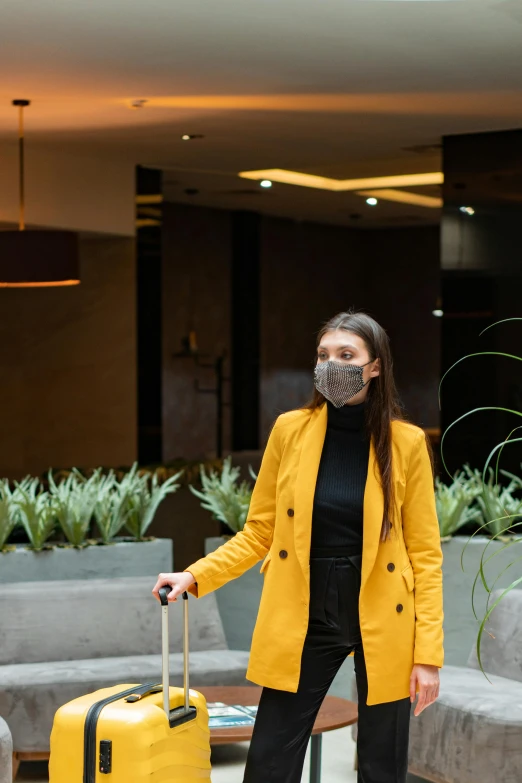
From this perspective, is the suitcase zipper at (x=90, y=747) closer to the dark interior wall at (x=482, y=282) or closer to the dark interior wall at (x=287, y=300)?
the dark interior wall at (x=482, y=282)

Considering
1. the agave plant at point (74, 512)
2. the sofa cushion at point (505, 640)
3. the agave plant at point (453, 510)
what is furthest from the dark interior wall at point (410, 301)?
the sofa cushion at point (505, 640)

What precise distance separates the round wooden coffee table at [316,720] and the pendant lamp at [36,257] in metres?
3.80

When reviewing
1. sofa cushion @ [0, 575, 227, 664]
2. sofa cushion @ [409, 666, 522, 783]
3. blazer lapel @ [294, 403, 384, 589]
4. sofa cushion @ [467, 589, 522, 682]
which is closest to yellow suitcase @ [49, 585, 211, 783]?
blazer lapel @ [294, 403, 384, 589]

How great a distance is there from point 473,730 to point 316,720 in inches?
21.7

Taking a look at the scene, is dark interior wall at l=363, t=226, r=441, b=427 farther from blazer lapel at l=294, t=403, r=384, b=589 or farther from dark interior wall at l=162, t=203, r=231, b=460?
blazer lapel at l=294, t=403, r=384, b=589

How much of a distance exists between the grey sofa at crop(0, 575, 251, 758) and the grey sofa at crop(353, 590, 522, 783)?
93 centimetres

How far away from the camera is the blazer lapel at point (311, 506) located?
2.75 metres

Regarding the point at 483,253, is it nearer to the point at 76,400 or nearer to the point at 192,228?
the point at 76,400

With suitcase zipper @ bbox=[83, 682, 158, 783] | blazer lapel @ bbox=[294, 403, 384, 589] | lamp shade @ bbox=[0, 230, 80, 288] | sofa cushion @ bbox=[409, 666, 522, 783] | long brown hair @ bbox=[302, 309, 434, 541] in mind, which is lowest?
sofa cushion @ bbox=[409, 666, 522, 783]

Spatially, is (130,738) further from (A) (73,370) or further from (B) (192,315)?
(B) (192,315)

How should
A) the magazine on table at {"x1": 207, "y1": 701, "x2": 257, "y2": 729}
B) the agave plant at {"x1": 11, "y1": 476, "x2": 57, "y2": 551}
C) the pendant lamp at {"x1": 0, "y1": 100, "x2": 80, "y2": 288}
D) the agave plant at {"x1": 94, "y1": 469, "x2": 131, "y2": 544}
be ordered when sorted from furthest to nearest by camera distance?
the pendant lamp at {"x1": 0, "y1": 100, "x2": 80, "y2": 288}
the agave plant at {"x1": 94, "y1": 469, "x2": 131, "y2": 544}
the agave plant at {"x1": 11, "y1": 476, "x2": 57, "y2": 551}
the magazine on table at {"x1": 207, "y1": 701, "x2": 257, "y2": 729}

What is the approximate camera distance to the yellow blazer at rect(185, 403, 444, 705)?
276 centimetres

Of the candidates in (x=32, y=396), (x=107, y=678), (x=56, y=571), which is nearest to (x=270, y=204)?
(x=32, y=396)

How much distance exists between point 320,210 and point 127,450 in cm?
474
